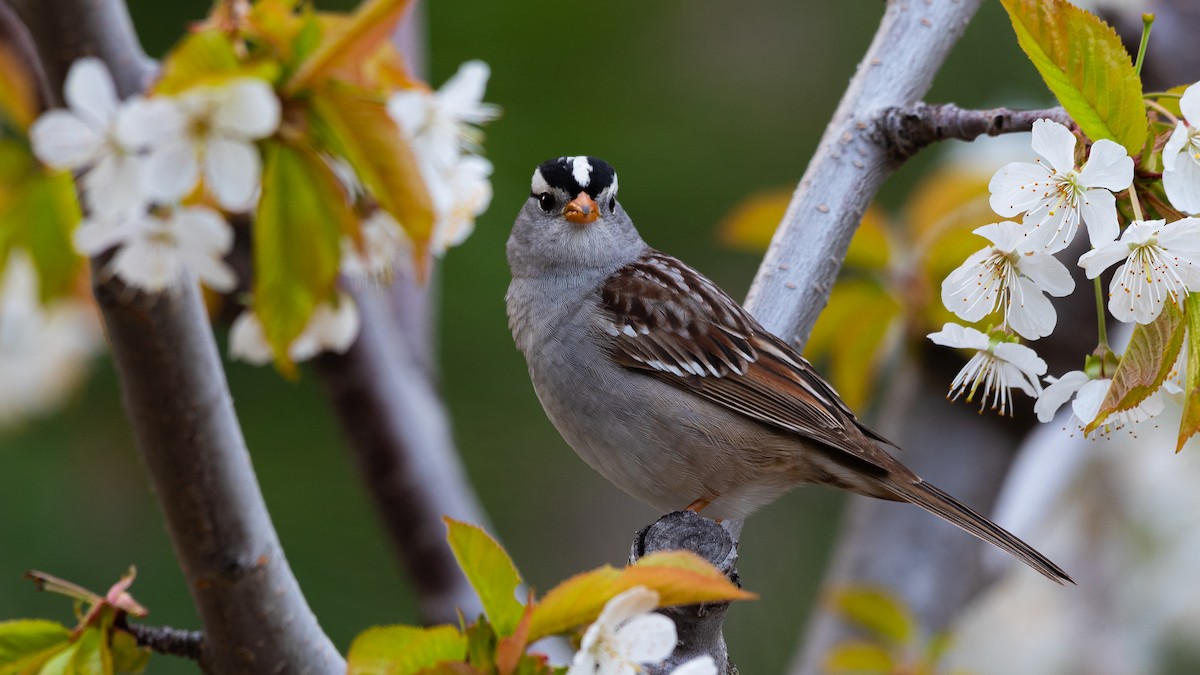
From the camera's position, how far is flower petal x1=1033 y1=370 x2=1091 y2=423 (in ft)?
4.00

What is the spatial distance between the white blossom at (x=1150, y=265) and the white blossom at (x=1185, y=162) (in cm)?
2

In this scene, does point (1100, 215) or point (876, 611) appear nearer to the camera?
point (1100, 215)

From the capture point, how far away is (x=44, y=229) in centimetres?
146

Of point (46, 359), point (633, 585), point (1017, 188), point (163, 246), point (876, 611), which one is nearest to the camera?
point (633, 585)

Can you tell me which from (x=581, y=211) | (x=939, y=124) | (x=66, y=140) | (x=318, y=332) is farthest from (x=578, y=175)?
(x=66, y=140)

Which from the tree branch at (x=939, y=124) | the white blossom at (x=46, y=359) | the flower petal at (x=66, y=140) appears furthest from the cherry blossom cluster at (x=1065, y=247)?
the white blossom at (x=46, y=359)

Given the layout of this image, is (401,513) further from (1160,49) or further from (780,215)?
(1160,49)

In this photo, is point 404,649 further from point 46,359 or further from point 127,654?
point 46,359

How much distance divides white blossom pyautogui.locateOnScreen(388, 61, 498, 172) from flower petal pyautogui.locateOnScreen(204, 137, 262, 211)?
0.86 ft

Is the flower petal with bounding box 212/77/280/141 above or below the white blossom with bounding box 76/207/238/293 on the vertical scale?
above

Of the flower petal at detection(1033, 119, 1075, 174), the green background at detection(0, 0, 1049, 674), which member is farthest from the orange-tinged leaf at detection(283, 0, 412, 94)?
the green background at detection(0, 0, 1049, 674)

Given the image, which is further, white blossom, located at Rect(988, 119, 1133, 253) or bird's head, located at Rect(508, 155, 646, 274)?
bird's head, located at Rect(508, 155, 646, 274)

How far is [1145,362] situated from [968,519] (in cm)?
68

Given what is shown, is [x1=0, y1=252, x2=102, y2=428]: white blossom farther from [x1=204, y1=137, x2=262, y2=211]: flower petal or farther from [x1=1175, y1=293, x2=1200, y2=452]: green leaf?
[x1=1175, y1=293, x2=1200, y2=452]: green leaf
